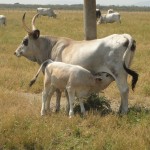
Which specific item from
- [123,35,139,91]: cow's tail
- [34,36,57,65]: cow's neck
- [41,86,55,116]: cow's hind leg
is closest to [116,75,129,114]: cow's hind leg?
[123,35,139,91]: cow's tail

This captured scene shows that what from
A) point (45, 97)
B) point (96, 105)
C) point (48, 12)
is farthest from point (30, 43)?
point (48, 12)

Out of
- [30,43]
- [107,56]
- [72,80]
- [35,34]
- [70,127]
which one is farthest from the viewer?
[30,43]

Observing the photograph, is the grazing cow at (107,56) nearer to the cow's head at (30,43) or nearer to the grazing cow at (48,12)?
the cow's head at (30,43)

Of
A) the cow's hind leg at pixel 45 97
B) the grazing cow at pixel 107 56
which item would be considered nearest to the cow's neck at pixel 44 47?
the grazing cow at pixel 107 56

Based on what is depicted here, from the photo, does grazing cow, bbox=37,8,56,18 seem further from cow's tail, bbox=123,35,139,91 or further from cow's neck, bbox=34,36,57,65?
cow's tail, bbox=123,35,139,91

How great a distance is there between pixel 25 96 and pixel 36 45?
62.8 inches

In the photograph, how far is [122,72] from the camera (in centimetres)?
866

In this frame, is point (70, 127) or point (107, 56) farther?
point (107, 56)

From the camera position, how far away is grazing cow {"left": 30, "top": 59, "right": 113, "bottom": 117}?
8.32 meters

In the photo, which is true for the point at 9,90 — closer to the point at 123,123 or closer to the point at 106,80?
the point at 106,80

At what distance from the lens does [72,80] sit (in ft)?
27.1

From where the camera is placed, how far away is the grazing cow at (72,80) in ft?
27.3

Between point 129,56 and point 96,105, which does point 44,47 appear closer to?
point 96,105

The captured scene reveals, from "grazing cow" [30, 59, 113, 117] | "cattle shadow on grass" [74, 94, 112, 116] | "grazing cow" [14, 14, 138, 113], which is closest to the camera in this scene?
"grazing cow" [30, 59, 113, 117]
